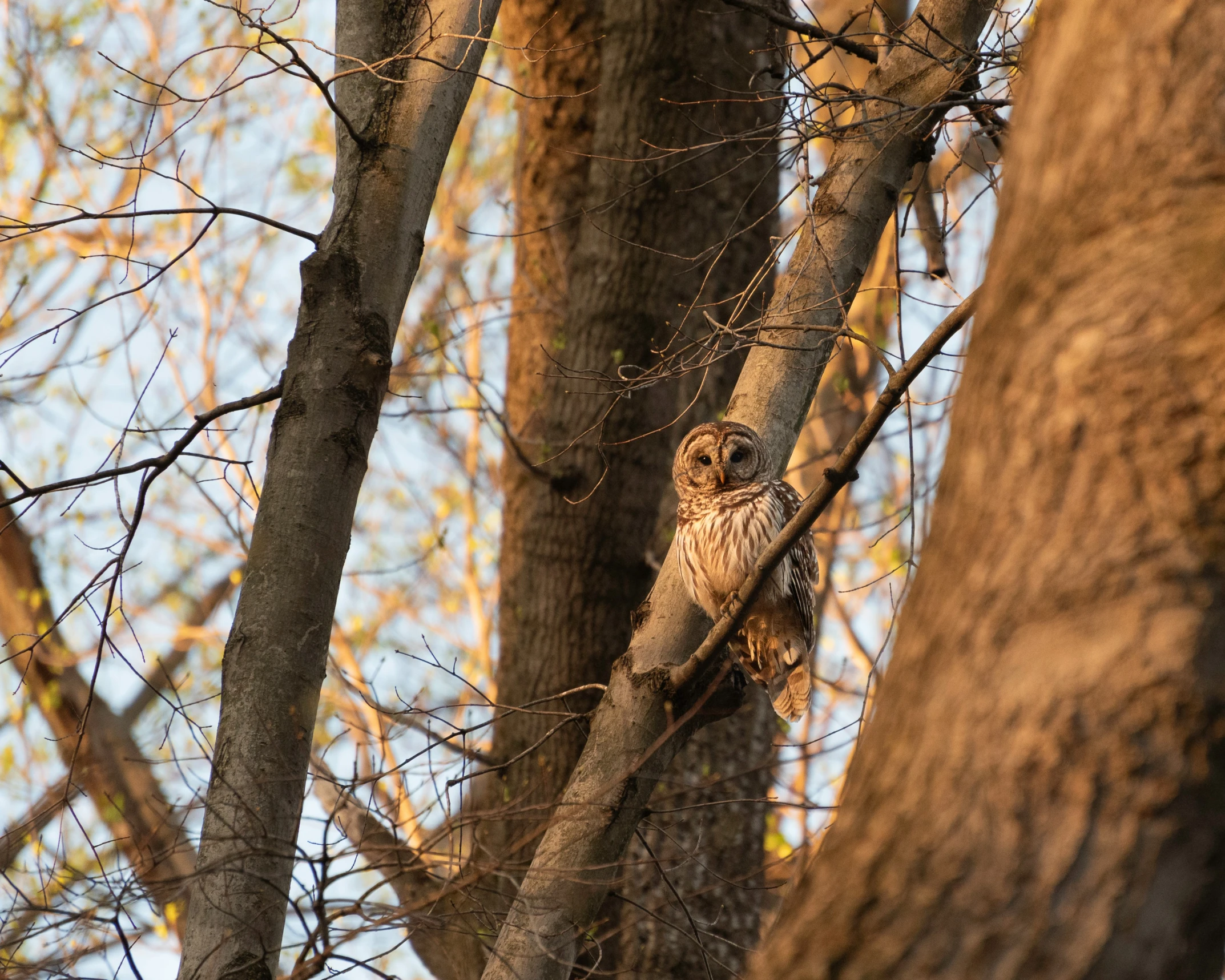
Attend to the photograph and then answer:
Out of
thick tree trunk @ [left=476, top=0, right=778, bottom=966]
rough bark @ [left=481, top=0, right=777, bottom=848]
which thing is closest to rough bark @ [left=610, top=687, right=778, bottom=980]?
thick tree trunk @ [left=476, top=0, right=778, bottom=966]

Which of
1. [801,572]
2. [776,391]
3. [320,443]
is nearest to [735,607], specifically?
[776,391]

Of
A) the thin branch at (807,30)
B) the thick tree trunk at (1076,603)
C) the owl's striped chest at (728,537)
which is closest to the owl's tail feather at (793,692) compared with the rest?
the owl's striped chest at (728,537)

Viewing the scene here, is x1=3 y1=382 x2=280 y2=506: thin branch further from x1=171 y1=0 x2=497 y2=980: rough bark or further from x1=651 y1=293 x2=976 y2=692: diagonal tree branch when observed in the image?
x1=651 y1=293 x2=976 y2=692: diagonal tree branch

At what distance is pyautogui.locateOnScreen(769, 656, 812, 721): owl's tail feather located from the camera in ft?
17.9

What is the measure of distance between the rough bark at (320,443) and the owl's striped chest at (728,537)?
1355 mm

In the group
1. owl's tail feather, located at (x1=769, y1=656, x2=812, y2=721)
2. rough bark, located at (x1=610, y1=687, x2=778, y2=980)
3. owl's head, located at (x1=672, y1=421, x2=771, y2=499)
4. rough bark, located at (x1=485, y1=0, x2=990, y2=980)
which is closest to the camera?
rough bark, located at (x1=485, y1=0, x2=990, y2=980)

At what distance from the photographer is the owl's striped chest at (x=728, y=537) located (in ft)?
Result: 15.2

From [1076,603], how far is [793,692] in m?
3.75

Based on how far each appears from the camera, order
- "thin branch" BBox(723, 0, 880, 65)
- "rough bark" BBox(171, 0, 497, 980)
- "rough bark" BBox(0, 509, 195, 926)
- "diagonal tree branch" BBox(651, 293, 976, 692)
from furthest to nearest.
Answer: "rough bark" BBox(0, 509, 195, 926), "thin branch" BBox(723, 0, 880, 65), "rough bark" BBox(171, 0, 497, 980), "diagonal tree branch" BBox(651, 293, 976, 692)

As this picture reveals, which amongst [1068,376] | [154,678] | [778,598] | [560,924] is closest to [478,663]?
[154,678]

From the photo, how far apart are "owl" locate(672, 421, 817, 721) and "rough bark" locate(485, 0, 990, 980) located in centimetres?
A: 30

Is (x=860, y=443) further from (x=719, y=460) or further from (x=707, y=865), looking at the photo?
(x=707, y=865)

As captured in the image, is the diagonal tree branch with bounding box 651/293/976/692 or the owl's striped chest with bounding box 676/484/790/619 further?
the owl's striped chest with bounding box 676/484/790/619

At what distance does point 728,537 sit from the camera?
511cm
